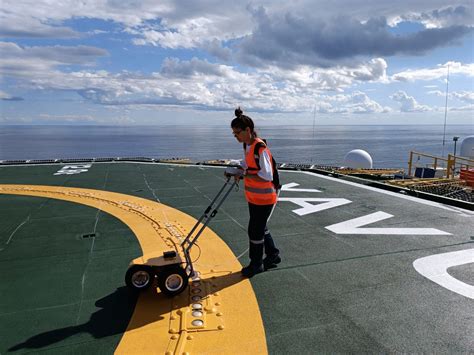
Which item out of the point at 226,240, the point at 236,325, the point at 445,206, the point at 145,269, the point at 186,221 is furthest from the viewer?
the point at 445,206

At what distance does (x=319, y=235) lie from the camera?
244 inches

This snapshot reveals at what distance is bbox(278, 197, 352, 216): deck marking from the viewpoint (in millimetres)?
7914

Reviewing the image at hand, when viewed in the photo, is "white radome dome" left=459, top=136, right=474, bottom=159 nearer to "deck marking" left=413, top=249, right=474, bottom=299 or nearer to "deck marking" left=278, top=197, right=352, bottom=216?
"deck marking" left=278, top=197, right=352, bottom=216

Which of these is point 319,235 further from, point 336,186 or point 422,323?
point 336,186

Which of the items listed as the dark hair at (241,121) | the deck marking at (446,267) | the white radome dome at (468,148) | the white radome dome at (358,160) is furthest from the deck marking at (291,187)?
the white radome dome at (468,148)

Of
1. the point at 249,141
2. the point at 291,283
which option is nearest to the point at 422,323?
the point at 291,283

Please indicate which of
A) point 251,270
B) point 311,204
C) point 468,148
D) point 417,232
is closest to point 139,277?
point 251,270

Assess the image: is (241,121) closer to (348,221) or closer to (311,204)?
(348,221)

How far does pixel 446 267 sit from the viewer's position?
189 inches

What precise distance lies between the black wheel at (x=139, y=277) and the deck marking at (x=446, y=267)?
3.53 metres

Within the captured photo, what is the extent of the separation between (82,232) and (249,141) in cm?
398

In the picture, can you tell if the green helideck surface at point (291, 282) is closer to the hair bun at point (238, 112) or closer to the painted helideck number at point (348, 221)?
the painted helideck number at point (348, 221)

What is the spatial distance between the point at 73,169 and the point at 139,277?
39.5 ft

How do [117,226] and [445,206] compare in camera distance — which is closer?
[117,226]
